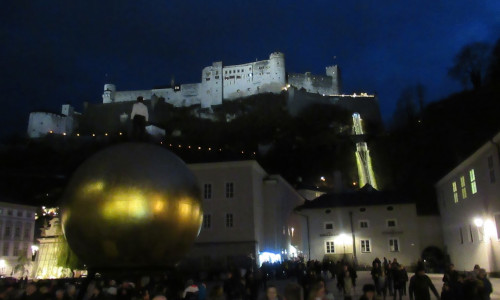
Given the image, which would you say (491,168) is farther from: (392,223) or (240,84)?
(240,84)

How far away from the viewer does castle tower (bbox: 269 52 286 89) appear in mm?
111606

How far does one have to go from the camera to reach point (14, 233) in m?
57.7

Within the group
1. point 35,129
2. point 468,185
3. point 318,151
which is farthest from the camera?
point 35,129

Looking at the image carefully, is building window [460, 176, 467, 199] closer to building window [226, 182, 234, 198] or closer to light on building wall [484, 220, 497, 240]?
light on building wall [484, 220, 497, 240]

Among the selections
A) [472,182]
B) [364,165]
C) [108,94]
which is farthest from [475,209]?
[108,94]

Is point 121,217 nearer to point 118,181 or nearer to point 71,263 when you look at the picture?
point 118,181

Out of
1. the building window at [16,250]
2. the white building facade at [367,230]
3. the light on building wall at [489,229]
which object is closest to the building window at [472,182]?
the light on building wall at [489,229]

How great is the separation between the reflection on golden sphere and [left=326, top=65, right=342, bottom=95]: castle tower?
110m

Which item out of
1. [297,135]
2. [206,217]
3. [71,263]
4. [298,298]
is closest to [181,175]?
[298,298]

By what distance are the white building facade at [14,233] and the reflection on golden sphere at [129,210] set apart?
5762 centimetres

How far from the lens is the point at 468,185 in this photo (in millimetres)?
27000

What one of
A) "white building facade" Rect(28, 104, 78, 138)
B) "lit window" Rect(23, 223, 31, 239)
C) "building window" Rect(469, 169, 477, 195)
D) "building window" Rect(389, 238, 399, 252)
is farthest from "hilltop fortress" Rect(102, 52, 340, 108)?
"building window" Rect(469, 169, 477, 195)

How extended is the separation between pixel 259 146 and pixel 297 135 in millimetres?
9505

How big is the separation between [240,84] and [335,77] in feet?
80.7
